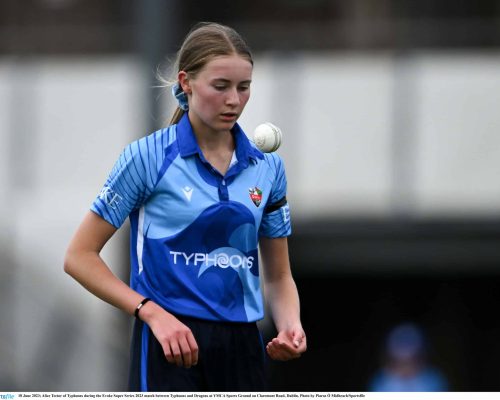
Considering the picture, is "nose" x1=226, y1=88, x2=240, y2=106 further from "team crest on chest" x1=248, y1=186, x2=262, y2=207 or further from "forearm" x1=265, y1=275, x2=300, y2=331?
"forearm" x1=265, y1=275, x2=300, y2=331

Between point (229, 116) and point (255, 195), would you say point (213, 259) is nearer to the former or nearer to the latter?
point (255, 195)

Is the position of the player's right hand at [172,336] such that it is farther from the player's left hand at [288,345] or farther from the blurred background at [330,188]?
the blurred background at [330,188]

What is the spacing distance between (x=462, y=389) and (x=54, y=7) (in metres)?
6.89

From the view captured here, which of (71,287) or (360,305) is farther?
(71,287)

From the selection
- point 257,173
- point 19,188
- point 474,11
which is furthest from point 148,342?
point 474,11

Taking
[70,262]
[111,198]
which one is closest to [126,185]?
[111,198]

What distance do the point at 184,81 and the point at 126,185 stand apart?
0.39m

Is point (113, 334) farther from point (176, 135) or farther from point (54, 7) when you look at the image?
point (176, 135)

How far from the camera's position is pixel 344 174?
1268 cm

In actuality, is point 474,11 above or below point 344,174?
→ above

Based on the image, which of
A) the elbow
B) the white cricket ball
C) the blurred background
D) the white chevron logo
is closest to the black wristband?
the elbow

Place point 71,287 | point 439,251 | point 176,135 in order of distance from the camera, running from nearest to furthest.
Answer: point 176,135, point 439,251, point 71,287

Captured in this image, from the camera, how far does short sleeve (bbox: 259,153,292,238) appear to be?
457 centimetres

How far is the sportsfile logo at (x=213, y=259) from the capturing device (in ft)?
14.3
